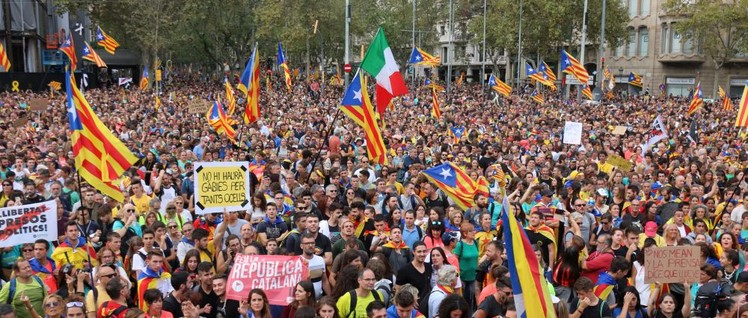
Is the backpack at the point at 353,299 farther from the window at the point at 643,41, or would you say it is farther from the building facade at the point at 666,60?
the window at the point at 643,41

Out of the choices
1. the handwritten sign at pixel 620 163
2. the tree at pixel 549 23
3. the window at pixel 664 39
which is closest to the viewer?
Result: the handwritten sign at pixel 620 163

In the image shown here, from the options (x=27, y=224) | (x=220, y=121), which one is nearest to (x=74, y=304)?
(x=27, y=224)

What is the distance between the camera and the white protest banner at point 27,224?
7367 mm

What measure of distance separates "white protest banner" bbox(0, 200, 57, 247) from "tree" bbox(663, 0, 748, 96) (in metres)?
43.6

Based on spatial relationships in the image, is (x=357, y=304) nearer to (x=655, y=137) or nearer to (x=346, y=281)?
(x=346, y=281)

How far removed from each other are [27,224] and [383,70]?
608cm

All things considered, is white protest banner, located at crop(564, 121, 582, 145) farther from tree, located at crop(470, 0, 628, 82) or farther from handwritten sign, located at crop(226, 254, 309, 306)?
tree, located at crop(470, 0, 628, 82)

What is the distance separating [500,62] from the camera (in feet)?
261

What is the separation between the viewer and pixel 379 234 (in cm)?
846

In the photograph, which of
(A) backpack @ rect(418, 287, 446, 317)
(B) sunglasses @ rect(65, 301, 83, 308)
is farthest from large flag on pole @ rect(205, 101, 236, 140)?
(B) sunglasses @ rect(65, 301, 83, 308)

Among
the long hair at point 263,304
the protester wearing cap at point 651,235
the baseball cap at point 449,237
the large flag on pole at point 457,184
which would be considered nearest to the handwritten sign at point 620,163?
the large flag on pole at point 457,184

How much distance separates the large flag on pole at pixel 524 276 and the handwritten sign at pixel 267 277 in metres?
2.36

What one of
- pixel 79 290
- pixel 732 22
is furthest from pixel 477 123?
pixel 732 22

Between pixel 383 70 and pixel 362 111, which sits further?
pixel 383 70
